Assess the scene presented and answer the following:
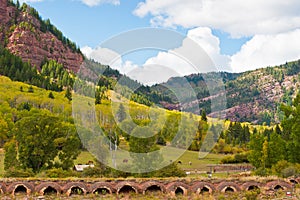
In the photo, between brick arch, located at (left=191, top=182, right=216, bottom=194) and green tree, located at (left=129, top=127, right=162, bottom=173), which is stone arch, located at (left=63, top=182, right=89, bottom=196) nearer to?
brick arch, located at (left=191, top=182, right=216, bottom=194)

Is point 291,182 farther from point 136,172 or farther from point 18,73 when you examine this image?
point 18,73

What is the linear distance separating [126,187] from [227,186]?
24.7ft

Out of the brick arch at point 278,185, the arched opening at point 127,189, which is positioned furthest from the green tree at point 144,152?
the brick arch at point 278,185

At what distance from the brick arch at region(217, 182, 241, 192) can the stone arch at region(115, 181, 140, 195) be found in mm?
6100

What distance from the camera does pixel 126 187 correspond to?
2772cm

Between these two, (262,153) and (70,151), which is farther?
(262,153)

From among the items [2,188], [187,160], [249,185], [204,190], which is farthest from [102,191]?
[187,160]

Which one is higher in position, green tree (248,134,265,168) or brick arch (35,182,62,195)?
green tree (248,134,265,168)

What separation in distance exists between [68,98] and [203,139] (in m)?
85.3

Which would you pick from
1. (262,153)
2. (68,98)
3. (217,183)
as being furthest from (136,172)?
(68,98)

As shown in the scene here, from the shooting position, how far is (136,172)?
45.4 metres

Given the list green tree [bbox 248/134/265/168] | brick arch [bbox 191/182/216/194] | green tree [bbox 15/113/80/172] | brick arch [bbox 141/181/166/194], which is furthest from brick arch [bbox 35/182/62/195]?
green tree [bbox 248/134/265/168]

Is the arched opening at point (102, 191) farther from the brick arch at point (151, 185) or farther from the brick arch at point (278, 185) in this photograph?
the brick arch at point (278, 185)

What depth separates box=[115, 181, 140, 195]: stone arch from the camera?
2720 centimetres
